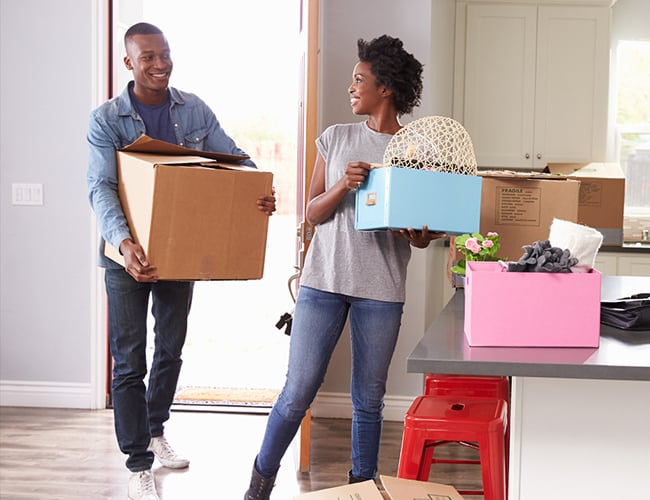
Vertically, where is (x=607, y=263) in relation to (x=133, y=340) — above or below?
above

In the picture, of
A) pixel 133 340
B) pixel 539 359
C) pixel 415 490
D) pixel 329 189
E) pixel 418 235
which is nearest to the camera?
pixel 539 359

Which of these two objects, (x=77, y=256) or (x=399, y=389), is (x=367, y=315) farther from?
(x=77, y=256)

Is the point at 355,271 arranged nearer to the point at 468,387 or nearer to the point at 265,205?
the point at 265,205

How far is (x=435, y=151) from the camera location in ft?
6.53

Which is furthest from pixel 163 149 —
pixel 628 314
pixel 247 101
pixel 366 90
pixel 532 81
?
pixel 247 101

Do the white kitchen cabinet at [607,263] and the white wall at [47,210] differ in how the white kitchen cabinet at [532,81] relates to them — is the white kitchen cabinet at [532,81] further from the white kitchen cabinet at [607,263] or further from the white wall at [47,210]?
the white wall at [47,210]

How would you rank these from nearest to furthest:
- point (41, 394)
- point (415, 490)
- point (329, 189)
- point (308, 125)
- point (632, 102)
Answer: point (415, 490) < point (329, 189) < point (308, 125) < point (41, 394) < point (632, 102)

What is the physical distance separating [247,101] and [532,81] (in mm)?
3930

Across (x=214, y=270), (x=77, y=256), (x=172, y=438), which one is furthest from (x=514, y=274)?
(x=77, y=256)

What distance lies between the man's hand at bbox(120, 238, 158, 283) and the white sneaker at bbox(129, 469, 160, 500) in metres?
0.79

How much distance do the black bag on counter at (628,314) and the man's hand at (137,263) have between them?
1261 mm

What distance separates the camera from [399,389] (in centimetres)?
386

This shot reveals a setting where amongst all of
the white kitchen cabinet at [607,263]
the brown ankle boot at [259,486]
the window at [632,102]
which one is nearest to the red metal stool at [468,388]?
the brown ankle boot at [259,486]

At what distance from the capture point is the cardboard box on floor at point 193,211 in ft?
7.55
